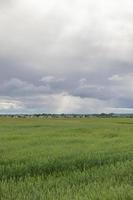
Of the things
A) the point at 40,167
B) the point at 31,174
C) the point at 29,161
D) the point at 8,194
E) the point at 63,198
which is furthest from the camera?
the point at 29,161

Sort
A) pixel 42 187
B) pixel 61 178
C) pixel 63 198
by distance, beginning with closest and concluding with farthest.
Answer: pixel 63 198 → pixel 42 187 → pixel 61 178

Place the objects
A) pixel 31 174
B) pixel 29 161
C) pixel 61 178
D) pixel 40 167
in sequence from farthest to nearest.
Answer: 1. pixel 29 161
2. pixel 40 167
3. pixel 31 174
4. pixel 61 178

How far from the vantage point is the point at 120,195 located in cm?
807

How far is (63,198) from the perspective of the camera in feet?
26.5

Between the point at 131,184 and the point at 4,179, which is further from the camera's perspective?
the point at 4,179

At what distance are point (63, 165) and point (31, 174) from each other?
66.1 inches

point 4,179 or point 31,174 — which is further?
point 31,174

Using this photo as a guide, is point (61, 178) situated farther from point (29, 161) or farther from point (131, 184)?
point (29, 161)

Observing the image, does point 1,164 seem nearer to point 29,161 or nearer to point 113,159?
point 29,161

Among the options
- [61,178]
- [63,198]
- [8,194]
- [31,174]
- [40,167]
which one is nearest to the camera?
[63,198]

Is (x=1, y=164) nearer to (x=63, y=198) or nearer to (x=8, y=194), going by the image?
(x=8, y=194)

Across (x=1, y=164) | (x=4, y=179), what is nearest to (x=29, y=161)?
(x=1, y=164)

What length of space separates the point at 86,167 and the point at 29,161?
6.95 ft

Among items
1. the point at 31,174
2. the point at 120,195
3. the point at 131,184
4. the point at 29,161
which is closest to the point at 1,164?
the point at 29,161
